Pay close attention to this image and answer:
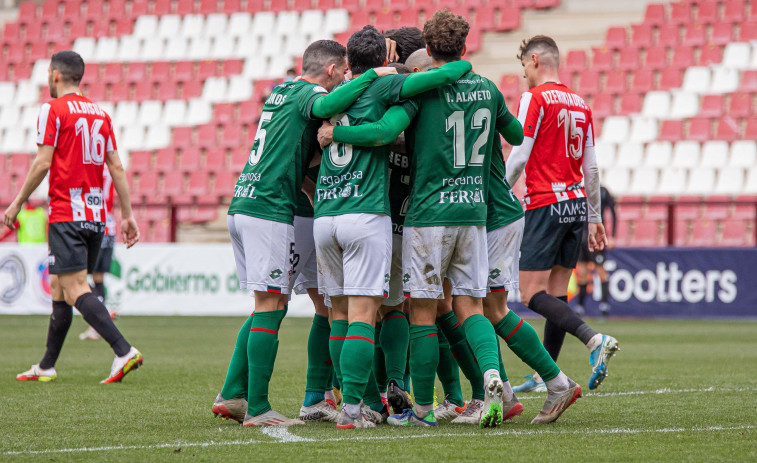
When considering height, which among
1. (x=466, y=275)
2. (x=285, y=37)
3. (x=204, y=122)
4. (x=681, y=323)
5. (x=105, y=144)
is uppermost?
(x=285, y=37)

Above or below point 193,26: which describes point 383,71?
below

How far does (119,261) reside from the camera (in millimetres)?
15828

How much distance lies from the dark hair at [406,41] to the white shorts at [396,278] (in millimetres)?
1249

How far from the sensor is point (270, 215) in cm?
522

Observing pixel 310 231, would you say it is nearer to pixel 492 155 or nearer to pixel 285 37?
pixel 492 155

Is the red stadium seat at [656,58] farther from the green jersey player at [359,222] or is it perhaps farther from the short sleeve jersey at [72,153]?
the green jersey player at [359,222]

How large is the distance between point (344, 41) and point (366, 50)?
18.5 meters

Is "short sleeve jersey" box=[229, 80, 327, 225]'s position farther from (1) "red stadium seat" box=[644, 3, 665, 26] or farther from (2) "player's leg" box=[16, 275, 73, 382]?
(1) "red stadium seat" box=[644, 3, 665, 26]

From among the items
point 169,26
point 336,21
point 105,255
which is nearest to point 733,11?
point 336,21

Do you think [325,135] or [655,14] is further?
[655,14]

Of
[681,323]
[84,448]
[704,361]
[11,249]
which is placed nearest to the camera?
[84,448]

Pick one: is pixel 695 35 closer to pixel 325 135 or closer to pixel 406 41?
pixel 406 41

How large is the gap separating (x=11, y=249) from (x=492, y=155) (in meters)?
11.8

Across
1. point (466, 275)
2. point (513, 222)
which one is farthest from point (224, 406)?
point (513, 222)
